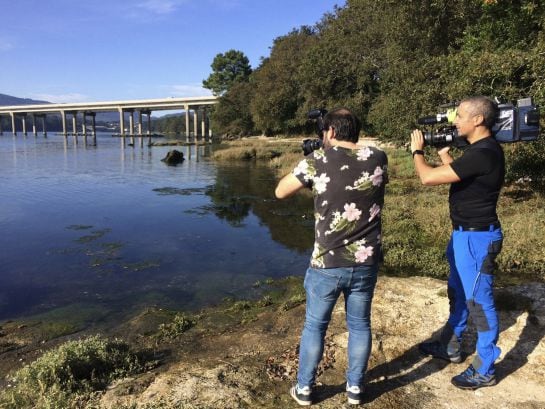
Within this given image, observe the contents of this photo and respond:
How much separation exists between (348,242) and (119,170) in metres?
30.7

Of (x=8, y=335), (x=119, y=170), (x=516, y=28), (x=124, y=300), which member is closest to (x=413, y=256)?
(x=124, y=300)

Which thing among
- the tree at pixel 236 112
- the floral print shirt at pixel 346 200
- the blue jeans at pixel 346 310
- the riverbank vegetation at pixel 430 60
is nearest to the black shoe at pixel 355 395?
the blue jeans at pixel 346 310

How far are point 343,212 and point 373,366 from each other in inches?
77.7

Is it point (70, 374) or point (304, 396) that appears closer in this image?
point (304, 396)

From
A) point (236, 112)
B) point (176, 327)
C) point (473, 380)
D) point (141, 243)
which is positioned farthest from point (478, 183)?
point (236, 112)

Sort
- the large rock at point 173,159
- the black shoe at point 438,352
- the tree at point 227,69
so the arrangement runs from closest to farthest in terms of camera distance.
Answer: the black shoe at point 438,352, the large rock at point 173,159, the tree at point 227,69

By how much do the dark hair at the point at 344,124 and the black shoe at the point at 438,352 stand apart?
254cm

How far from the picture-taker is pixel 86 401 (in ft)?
12.2

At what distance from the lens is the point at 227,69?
10025cm

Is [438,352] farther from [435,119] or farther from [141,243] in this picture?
[141,243]

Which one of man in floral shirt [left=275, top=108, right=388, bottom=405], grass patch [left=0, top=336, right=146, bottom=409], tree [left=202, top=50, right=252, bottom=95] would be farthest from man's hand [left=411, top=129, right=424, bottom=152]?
tree [left=202, top=50, right=252, bottom=95]

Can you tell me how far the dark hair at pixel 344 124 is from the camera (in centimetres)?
316

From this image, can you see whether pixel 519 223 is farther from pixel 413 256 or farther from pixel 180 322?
pixel 180 322

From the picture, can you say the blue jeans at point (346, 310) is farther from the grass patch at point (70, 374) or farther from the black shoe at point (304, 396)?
the grass patch at point (70, 374)
